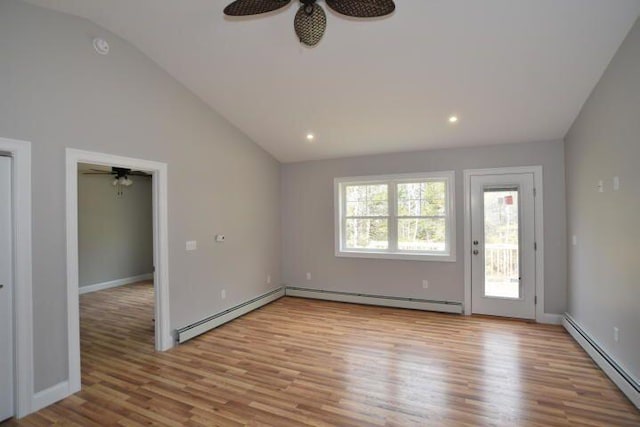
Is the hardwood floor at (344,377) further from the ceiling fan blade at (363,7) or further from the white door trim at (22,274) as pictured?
the ceiling fan blade at (363,7)

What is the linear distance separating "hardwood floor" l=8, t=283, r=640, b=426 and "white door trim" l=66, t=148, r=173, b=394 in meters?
0.26

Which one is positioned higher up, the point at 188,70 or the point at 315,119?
the point at 188,70

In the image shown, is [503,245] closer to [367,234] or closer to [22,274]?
[367,234]

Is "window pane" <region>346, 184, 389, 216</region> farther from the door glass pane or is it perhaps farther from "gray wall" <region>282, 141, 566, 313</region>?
the door glass pane

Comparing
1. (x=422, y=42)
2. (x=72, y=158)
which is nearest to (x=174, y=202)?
(x=72, y=158)

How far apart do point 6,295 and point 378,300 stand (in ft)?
14.3

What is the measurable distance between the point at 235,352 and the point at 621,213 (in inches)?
152

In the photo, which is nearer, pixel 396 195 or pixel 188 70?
pixel 188 70

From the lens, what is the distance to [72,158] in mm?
2639

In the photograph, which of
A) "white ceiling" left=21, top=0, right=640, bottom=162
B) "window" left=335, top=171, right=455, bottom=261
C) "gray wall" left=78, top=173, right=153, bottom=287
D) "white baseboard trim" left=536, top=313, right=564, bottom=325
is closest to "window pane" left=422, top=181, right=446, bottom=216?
"window" left=335, top=171, right=455, bottom=261

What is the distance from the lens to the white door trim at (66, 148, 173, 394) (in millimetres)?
2617

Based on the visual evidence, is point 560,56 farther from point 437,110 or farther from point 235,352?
point 235,352

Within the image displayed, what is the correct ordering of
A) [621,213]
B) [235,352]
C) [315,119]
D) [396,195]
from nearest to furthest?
1. [621,213]
2. [235,352]
3. [315,119]
4. [396,195]

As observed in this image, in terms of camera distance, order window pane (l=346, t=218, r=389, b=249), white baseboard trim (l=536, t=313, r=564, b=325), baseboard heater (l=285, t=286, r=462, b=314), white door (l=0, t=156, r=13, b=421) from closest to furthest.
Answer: white door (l=0, t=156, r=13, b=421)
white baseboard trim (l=536, t=313, r=564, b=325)
baseboard heater (l=285, t=286, r=462, b=314)
window pane (l=346, t=218, r=389, b=249)
